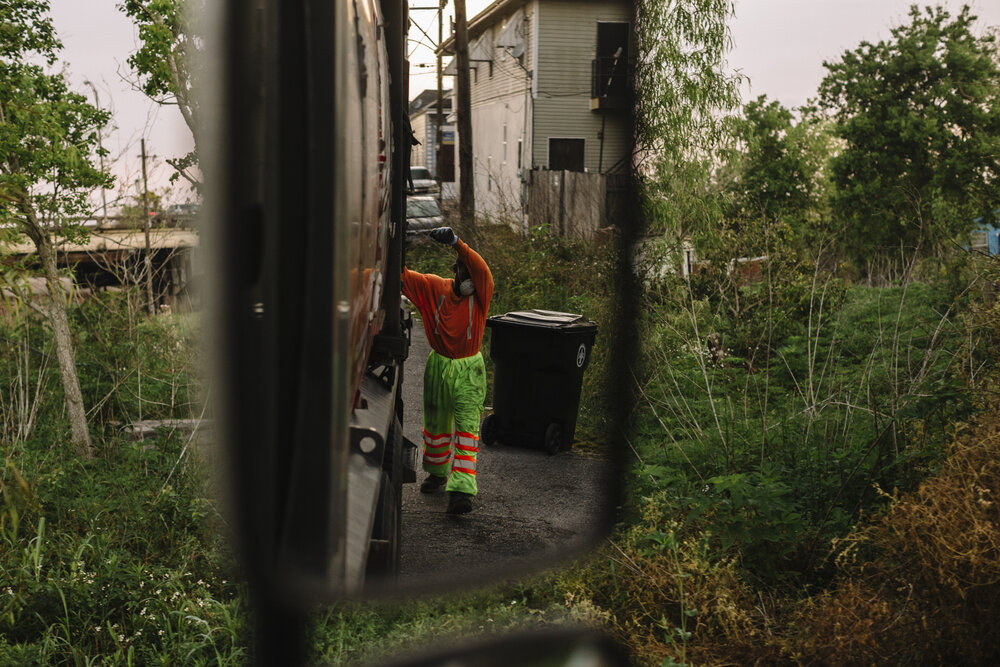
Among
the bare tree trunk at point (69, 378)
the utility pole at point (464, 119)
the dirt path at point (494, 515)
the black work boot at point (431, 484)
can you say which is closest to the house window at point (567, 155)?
the utility pole at point (464, 119)

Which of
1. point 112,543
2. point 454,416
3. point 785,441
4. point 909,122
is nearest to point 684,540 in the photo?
point 785,441

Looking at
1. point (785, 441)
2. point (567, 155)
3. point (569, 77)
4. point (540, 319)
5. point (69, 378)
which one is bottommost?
point (785, 441)

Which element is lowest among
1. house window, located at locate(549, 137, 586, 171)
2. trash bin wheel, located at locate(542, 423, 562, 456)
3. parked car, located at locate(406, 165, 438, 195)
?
trash bin wheel, located at locate(542, 423, 562, 456)

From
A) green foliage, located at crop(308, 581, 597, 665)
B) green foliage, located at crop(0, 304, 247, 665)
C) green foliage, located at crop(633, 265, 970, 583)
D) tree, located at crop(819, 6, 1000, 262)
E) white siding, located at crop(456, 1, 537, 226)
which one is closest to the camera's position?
white siding, located at crop(456, 1, 537, 226)

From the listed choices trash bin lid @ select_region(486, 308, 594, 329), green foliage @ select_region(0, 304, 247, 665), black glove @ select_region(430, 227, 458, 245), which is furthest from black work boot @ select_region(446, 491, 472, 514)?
green foliage @ select_region(0, 304, 247, 665)

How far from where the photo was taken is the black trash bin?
125 centimetres

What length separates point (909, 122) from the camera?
36188 millimetres

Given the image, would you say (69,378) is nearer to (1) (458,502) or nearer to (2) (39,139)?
(2) (39,139)

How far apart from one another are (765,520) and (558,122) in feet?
13.7

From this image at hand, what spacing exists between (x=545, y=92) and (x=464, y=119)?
0.42 feet

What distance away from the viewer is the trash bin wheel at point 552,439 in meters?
1.26

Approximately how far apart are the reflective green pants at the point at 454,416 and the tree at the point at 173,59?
49 cm

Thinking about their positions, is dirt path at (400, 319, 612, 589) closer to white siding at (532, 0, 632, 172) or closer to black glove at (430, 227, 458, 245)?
black glove at (430, 227, 458, 245)

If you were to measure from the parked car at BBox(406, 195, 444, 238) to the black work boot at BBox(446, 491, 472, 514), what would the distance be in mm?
399
